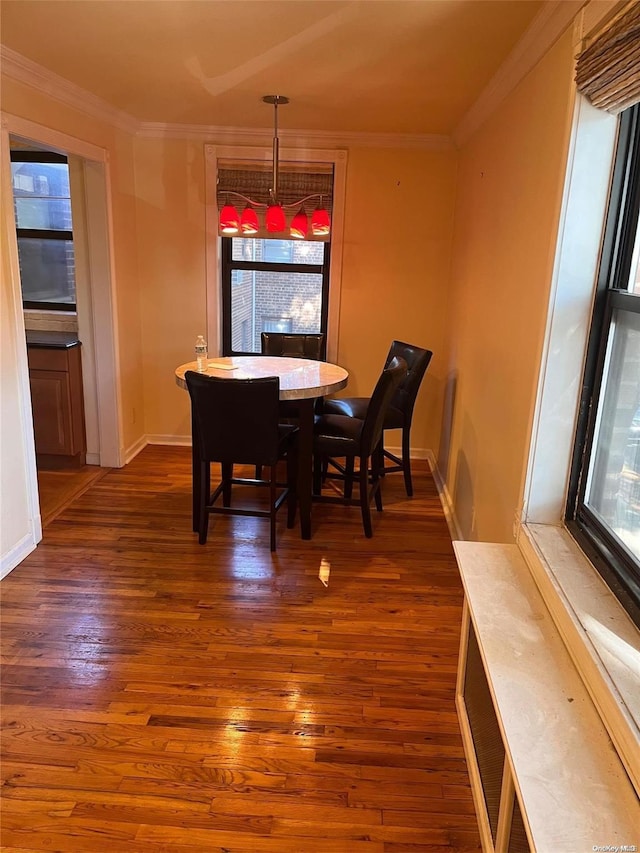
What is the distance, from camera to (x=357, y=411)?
408cm

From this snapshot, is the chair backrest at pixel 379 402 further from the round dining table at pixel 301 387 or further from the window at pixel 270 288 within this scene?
the window at pixel 270 288

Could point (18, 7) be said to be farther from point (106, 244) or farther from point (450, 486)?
point (450, 486)

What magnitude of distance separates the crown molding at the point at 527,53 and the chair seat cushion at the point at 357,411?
1751 mm

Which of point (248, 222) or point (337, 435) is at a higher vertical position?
point (248, 222)

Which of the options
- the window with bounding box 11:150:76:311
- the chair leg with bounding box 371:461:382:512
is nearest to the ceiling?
the window with bounding box 11:150:76:311

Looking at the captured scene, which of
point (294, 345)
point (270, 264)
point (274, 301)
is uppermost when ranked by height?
point (270, 264)

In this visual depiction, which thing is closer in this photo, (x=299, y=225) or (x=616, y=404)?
(x=616, y=404)

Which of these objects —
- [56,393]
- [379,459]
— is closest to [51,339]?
[56,393]

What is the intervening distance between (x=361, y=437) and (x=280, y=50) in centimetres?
185

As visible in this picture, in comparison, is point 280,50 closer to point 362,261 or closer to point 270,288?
point 362,261

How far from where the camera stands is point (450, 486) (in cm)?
390

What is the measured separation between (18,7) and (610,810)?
2993 millimetres

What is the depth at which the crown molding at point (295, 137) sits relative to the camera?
170 inches

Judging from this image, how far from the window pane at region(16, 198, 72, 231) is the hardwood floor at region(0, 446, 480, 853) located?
2.22 m
